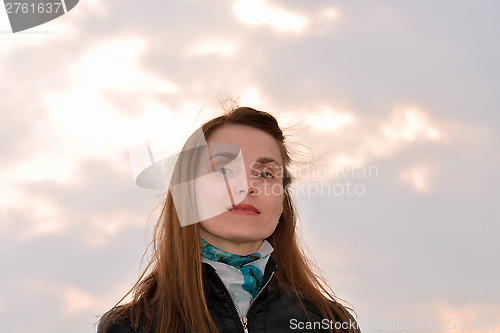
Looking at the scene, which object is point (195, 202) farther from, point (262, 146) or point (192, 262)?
point (262, 146)

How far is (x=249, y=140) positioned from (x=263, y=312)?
151 centimetres

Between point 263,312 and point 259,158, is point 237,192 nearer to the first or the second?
point 259,158

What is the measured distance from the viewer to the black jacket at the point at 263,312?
4.21 metres

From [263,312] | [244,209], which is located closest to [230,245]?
[244,209]

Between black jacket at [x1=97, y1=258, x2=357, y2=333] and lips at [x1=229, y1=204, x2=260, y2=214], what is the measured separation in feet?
1.64

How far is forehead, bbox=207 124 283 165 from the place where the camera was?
15.6 feet

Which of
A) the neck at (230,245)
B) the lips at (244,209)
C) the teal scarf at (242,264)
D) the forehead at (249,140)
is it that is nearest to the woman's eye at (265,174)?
the forehead at (249,140)

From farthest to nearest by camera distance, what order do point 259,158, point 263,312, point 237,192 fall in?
1. point 259,158
2. point 237,192
3. point 263,312

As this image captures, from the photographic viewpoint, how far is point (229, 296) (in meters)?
4.25

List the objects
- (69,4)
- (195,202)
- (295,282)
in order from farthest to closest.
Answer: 1. (69,4)
2. (295,282)
3. (195,202)

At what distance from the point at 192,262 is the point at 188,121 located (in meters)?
1.40

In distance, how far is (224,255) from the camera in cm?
444

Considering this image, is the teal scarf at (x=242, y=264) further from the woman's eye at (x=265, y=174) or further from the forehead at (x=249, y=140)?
the forehead at (x=249, y=140)

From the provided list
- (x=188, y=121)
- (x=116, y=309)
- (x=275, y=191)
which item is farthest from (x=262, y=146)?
(x=116, y=309)
